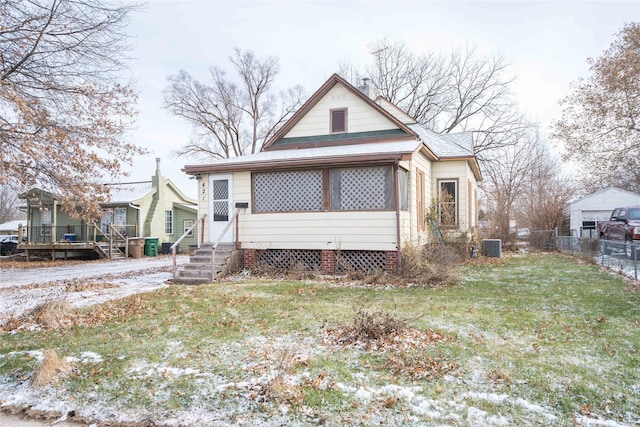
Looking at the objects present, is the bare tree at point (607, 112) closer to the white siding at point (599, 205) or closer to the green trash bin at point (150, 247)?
the white siding at point (599, 205)

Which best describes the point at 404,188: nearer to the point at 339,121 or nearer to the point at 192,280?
the point at 339,121

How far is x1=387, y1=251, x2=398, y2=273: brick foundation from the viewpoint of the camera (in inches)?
410

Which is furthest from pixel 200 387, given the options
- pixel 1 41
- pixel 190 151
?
pixel 190 151

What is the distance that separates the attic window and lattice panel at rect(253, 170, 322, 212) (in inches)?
121

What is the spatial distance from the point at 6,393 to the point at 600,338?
6.58m

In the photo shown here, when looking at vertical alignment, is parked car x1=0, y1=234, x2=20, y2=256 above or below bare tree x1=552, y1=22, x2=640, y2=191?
below

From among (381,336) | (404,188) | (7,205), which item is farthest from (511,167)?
(7,205)

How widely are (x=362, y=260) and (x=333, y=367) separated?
277 inches

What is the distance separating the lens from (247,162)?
→ 11.5 metres

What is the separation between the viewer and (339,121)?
13.7m

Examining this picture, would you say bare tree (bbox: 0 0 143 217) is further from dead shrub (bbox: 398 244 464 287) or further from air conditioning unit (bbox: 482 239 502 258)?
air conditioning unit (bbox: 482 239 502 258)

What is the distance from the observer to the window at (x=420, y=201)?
42.4ft

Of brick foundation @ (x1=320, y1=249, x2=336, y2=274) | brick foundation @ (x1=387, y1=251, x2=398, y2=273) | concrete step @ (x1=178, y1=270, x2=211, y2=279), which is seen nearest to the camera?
concrete step @ (x1=178, y1=270, x2=211, y2=279)

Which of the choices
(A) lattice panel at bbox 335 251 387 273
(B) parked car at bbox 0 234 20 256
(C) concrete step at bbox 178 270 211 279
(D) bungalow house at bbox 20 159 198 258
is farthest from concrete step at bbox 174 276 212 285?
(B) parked car at bbox 0 234 20 256
